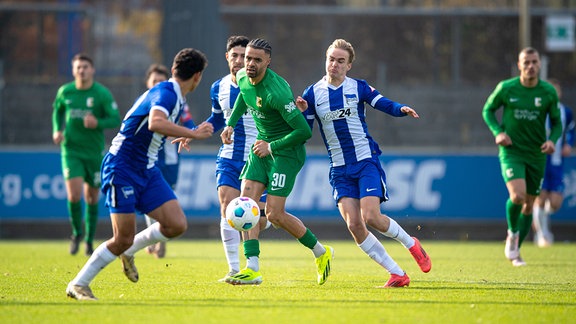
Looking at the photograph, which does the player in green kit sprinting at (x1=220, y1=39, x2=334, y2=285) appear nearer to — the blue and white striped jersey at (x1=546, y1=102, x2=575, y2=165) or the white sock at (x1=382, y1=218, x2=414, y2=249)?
the white sock at (x1=382, y1=218, x2=414, y2=249)

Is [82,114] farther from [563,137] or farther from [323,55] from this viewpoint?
[323,55]

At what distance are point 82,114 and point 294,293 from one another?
685cm

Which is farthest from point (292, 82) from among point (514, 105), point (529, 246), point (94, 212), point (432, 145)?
point (514, 105)

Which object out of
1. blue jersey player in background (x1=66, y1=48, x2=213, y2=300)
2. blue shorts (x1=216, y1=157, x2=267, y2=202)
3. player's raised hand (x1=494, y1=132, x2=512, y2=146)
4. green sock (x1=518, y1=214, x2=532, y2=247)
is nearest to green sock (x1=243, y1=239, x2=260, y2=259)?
blue shorts (x1=216, y1=157, x2=267, y2=202)

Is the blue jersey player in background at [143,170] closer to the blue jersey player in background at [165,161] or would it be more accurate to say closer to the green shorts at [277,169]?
the green shorts at [277,169]

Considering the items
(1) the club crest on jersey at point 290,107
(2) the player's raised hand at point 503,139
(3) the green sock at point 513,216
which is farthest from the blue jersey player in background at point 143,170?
(3) the green sock at point 513,216

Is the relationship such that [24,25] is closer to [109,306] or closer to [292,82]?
[292,82]

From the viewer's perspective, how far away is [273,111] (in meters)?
9.49

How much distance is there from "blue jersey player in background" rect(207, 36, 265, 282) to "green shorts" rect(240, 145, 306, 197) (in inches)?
29.8

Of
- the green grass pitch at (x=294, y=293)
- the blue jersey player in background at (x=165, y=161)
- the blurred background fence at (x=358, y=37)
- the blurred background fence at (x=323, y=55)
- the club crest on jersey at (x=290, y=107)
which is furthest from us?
the blurred background fence at (x=358, y=37)

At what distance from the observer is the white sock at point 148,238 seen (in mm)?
8656

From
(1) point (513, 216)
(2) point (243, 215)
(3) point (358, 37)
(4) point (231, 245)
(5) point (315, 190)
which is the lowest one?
(5) point (315, 190)

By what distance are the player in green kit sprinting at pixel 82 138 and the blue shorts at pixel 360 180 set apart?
5527mm

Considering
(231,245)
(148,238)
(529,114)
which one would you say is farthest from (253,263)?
(529,114)
